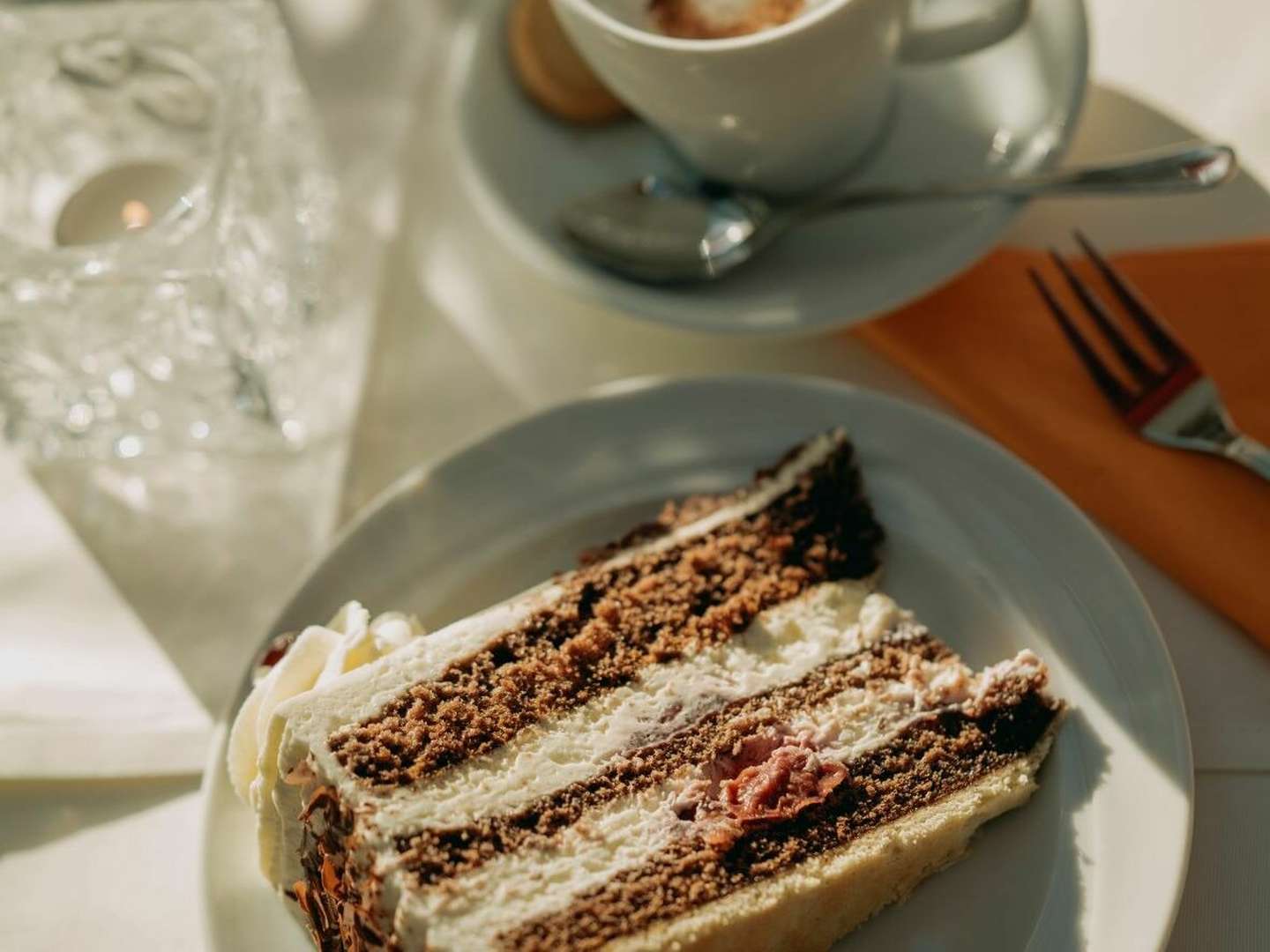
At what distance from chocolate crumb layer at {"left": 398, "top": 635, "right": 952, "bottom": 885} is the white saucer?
42 centimetres

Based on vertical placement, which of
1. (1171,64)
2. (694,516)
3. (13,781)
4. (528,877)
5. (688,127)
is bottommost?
(13,781)

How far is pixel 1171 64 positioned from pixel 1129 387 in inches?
22.4

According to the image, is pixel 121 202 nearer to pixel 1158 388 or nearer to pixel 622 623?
pixel 622 623

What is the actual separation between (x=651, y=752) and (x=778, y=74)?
75 cm

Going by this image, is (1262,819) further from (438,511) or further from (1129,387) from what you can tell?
(438,511)

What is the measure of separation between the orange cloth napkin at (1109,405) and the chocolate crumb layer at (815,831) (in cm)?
29

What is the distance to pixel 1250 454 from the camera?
137cm

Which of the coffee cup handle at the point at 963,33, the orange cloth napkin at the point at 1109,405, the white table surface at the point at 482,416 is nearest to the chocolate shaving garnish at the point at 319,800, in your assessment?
the white table surface at the point at 482,416

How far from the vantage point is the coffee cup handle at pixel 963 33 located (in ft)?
4.91

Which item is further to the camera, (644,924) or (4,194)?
(4,194)

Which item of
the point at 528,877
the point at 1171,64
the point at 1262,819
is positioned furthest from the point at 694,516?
the point at 1171,64

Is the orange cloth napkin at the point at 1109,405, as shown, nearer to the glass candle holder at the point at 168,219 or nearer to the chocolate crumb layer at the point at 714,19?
the chocolate crumb layer at the point at 714,19

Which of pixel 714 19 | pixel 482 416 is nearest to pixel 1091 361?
pixel 714 19

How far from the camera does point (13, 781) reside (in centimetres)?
141
